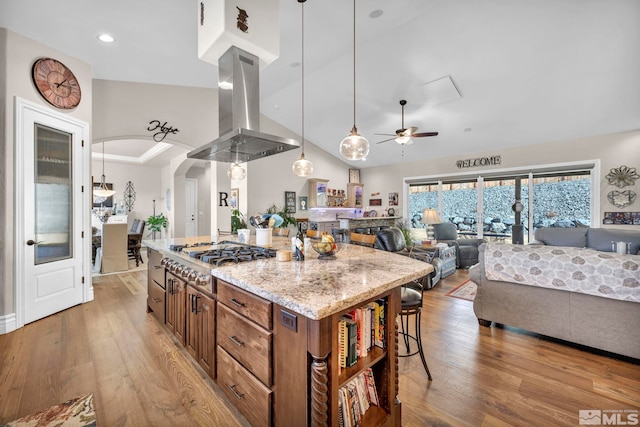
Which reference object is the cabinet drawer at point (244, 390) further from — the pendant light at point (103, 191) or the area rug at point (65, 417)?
the pendant light at point (103, 191)

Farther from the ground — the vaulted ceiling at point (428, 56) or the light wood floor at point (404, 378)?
the vaulted ceiling at point (428, 56)

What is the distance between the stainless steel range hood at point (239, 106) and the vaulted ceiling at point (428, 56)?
2.44 ft

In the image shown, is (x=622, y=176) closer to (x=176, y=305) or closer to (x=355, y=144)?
(x=355, y=144)

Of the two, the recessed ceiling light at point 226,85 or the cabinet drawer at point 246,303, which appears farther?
the recessed ceiling light at point 226,85

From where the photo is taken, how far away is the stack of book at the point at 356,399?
4.13ft

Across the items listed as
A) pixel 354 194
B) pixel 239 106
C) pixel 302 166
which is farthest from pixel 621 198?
pixel 239 106

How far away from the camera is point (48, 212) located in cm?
325

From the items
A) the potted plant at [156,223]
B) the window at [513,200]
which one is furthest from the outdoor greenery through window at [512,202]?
the potted plant at [156,223]

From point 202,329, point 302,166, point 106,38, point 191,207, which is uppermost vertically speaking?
point 106,38

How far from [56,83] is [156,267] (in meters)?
2.57

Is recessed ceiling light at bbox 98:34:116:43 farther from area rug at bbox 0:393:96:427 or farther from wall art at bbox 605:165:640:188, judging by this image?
wall art at bbox 605:165:640:188

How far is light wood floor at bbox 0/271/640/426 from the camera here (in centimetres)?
171

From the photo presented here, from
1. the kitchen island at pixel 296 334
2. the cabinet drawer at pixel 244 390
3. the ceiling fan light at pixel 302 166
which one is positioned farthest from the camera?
the ceiling fan light at pixel 302 166

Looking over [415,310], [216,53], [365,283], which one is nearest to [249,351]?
[365,283]
